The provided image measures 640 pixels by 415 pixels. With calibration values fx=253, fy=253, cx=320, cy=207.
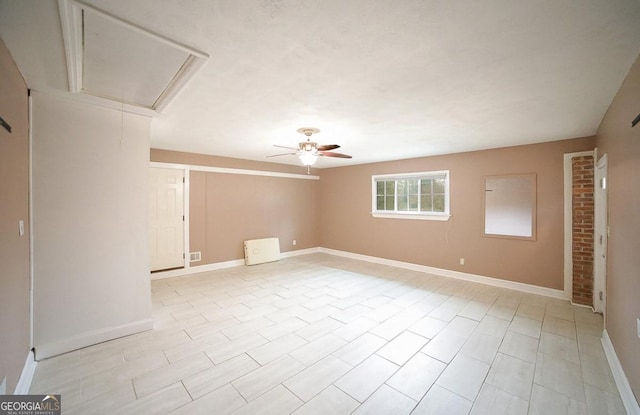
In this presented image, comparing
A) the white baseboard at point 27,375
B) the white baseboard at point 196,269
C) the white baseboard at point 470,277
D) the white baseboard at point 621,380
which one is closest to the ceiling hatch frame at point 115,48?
the white baseboard at point 27,375

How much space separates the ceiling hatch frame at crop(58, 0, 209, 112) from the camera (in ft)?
4.36

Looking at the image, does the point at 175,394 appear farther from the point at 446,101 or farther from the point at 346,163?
the point at 346,163

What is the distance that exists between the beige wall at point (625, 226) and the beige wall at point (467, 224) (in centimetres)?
144

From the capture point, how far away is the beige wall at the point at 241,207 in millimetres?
5211

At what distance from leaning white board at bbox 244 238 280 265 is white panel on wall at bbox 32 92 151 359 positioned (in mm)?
2971

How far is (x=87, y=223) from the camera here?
2.51m

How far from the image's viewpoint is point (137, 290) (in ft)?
9.12

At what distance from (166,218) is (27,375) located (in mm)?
3168

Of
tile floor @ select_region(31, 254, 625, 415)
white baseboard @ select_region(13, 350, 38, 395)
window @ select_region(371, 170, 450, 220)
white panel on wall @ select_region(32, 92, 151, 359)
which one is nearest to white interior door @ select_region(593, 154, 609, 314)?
tile floor @ select_region(31, 254, 625, 415)

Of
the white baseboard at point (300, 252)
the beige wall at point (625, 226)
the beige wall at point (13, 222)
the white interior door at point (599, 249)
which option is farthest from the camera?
the white baseboard at point (300, 252)

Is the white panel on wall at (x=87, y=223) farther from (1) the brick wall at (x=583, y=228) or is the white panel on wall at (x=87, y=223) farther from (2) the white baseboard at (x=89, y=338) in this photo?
(1) the brick wall at (x=583, y=228)

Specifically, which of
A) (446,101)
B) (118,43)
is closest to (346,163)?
Answer: (446,101)

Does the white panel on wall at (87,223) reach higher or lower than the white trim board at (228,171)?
lower

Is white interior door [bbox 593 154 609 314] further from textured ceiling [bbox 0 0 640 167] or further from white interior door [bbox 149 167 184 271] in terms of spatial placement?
white interior door [bbox 149 167 184 271]
